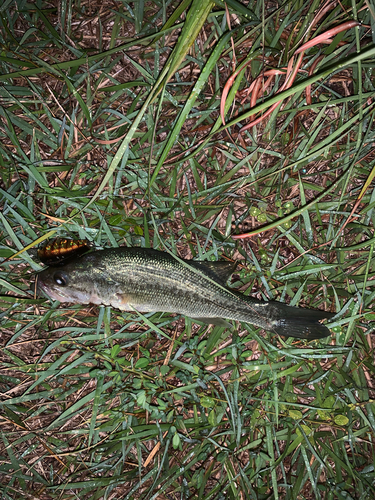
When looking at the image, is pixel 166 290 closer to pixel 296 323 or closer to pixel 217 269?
pixel 217 269

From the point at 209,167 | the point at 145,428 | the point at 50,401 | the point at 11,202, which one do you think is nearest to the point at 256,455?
the point at 145,428

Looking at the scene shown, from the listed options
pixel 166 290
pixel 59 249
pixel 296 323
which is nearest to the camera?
pixel 166 290

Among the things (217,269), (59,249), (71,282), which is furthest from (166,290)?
(59,249)

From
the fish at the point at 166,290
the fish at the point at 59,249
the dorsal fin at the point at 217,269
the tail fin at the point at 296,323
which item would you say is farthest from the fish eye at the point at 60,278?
the tail fin at the point at 296,323

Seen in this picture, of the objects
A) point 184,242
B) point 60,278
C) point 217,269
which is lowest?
point 217,269

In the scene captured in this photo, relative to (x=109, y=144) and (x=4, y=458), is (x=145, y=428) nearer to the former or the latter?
(x=4, y=458)

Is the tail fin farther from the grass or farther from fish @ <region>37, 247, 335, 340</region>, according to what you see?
the grass
